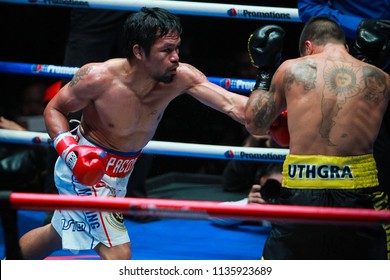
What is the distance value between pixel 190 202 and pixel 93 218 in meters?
1.16

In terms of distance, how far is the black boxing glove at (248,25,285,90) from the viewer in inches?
128

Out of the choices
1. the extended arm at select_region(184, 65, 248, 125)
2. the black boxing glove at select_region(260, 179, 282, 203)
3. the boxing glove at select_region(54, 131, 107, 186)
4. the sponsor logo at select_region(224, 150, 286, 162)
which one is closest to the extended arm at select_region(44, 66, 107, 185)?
the boxing glove at select_region(54, 131, 107, 186)

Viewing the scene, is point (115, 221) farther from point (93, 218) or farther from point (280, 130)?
point (280, 130)

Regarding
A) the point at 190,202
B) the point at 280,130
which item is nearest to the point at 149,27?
the point at 280,130

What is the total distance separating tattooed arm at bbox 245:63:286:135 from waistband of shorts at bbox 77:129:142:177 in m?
0.56

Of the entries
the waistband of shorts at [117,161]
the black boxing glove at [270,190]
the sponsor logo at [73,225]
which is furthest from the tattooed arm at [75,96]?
the black boxing glove at [270,190]

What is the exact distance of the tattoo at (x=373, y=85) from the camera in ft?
9.73

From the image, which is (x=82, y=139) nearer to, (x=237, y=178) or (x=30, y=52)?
(x=237, y=178)

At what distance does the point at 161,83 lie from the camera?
3498 mm

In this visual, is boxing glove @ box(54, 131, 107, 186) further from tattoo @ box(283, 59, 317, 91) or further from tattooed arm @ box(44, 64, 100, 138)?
tattoo @ box(283, 59, 317, 91)

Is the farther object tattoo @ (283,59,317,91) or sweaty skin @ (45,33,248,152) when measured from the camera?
sweaty skin @ (45,33,248,152)

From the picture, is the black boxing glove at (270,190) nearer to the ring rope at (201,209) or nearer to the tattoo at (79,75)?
the tattoo at (79,75)
